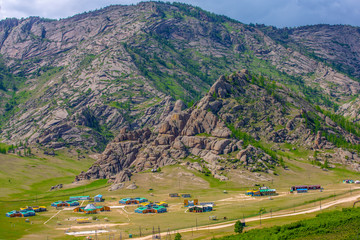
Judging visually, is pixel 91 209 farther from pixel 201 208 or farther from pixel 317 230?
pixel 317 230

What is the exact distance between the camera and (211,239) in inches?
3866

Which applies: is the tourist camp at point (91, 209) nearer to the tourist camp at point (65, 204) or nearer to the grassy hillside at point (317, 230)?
the tourist camp at point (65, 204)

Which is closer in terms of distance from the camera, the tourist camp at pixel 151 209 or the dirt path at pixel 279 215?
the dirt path at pixel 279 215

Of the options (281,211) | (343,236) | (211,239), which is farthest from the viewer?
(281,211)

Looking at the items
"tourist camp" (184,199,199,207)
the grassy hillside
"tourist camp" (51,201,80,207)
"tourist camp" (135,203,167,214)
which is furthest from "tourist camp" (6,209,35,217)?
the grassy hillside

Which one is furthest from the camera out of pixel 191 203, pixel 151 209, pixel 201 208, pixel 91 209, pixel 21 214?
pixel 191 203

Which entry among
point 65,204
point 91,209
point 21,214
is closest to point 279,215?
point 91,209

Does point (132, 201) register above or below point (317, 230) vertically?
above

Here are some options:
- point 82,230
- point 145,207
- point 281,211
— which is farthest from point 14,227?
point 281,211

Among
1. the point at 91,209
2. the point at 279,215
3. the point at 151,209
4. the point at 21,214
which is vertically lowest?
the point at 279,215

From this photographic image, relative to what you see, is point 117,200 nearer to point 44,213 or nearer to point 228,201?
point 44,213

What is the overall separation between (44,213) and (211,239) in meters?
91.4

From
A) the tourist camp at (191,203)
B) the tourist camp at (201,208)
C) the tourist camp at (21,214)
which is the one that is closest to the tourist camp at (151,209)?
the tourist camp at (201,208)

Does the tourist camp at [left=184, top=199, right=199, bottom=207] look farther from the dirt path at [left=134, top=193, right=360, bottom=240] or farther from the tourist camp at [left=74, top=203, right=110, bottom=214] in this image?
the dirt path at [left=134, top=193, right=360, bottom=240]
